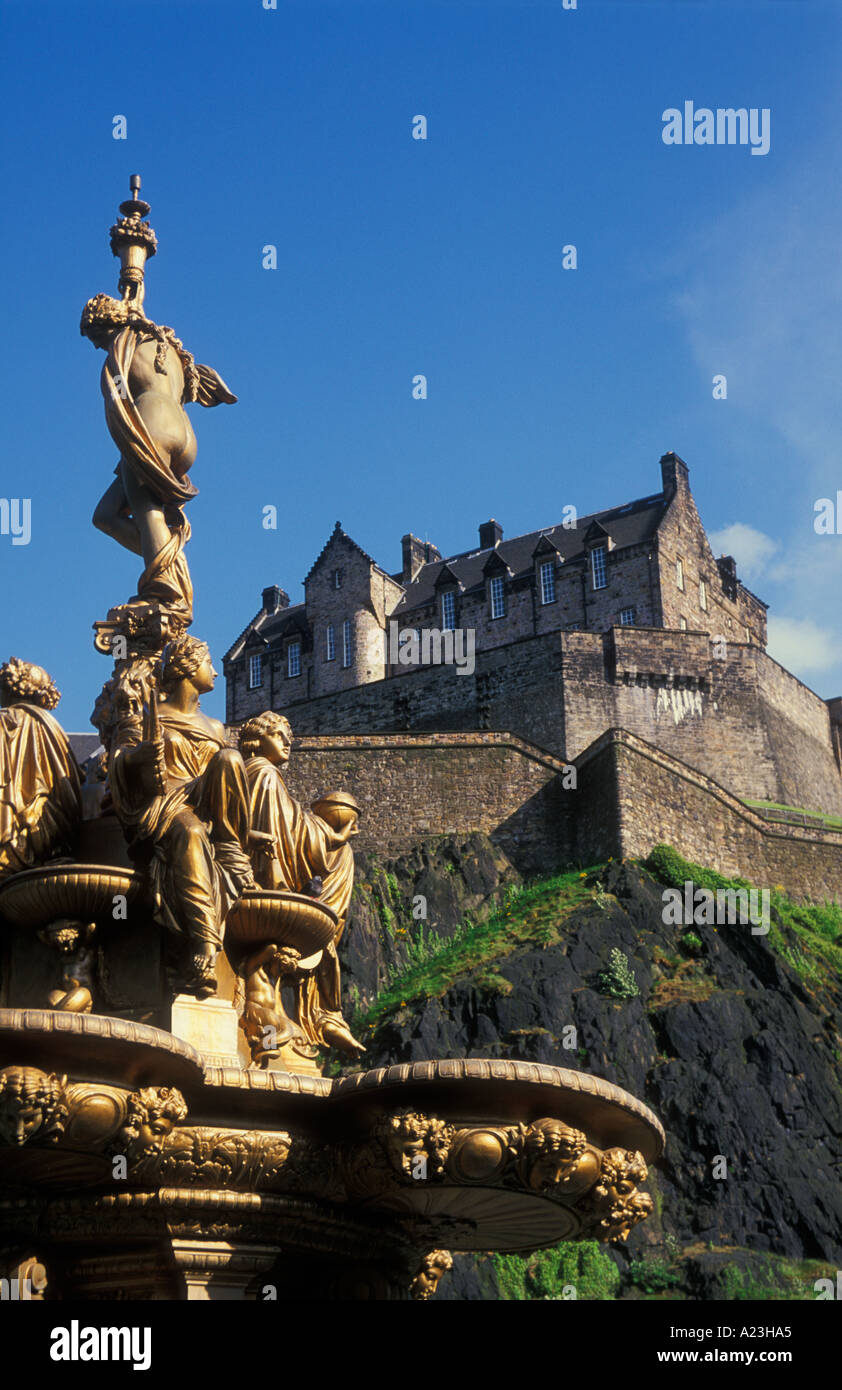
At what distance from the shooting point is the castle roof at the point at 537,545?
5756 centimetres

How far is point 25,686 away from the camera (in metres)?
Result: 8.25

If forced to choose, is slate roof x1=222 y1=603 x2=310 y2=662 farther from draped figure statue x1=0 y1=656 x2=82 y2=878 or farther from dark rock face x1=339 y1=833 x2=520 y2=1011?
draped figure statue x1=0 y1=656 x2=82 y2=878

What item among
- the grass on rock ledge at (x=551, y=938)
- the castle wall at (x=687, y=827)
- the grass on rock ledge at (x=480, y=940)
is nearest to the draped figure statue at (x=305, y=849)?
the grass on rock ledge at (x=551, y=938)

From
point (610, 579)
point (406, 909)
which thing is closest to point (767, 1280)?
point (406, 909)

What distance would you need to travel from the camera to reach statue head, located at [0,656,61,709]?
8242 millimetres

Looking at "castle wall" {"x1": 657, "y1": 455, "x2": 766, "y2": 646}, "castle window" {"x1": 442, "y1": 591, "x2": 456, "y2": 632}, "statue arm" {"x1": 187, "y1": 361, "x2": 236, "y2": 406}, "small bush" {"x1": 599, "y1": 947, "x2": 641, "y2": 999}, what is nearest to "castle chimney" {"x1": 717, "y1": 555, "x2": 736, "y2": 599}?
"castle wall" {"x1": 657, "y1": 455, "x2": 766, "y2": 646}

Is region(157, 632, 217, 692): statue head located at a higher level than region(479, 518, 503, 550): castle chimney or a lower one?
lower

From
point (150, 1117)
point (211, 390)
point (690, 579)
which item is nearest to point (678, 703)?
point (690, 579)

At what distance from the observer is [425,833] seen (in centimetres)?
4238

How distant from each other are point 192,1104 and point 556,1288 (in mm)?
21621

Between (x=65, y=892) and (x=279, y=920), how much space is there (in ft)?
3.33

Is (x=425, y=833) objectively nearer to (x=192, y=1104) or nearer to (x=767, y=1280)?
(x=767, y=1280)

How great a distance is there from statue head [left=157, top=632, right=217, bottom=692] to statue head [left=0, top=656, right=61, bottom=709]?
0.55m

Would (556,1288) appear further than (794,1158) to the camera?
No
